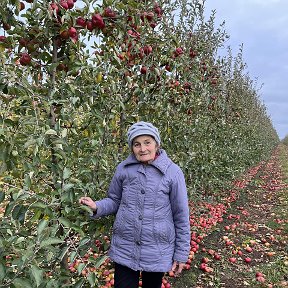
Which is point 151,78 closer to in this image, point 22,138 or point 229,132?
point 22,138

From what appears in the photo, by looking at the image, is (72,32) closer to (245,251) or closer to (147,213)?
(147,213)

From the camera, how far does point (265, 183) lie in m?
11.7

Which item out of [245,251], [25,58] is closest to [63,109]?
[25,58]

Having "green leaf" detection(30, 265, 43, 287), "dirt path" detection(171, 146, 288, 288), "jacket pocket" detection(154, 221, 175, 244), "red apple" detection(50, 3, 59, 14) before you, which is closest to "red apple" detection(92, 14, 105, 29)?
"red apple" detection(50, 3, 59, 14)

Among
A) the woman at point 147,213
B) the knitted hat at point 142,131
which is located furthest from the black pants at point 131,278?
the knitted hat at point 142,131

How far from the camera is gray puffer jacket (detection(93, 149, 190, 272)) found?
2590mm

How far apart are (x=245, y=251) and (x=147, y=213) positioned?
3.49 meters

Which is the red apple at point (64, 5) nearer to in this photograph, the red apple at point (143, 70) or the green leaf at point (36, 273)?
the red apple at point (143, 70)

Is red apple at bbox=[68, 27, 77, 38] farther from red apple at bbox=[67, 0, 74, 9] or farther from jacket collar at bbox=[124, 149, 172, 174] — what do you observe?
jacket collar at bbox=[124, 149, 172, 174]

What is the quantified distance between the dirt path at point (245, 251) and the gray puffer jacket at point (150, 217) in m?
1.76

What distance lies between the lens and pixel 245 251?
218 inches

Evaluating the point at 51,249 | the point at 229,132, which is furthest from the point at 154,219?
the point at 229,132

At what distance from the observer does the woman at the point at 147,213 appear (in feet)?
8.50

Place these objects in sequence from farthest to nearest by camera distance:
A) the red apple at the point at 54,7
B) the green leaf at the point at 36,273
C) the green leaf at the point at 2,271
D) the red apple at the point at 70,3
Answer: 1. the red apple at the point at 70,3
2. the red apple at the point at 54,7
3. the green leaf at the point at 2,271
4. the green leaf at the point at 36,273
